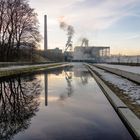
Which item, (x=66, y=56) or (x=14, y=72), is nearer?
(x=14, y=72)

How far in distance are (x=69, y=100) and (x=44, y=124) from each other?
4.93 metres

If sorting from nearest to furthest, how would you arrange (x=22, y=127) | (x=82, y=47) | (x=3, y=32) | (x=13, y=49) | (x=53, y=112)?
(x=22, y=127), (x=53, y=112), (x=3, y=32), (x=13, y=49), (x=82, y=47)

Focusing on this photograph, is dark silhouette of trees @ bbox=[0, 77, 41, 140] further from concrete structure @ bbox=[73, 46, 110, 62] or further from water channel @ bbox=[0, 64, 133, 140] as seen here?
concrete structure @ bbox=[73, 46, 110, 62]

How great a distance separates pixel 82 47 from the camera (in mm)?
165875

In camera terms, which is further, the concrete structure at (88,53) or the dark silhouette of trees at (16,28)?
the concrete structure at (88,53)

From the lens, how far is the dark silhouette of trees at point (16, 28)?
200 ft

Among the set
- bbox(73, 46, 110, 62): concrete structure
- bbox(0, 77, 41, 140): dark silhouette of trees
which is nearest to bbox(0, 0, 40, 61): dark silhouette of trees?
bbox(0, 77, 41, 140): dark silhouette of trees

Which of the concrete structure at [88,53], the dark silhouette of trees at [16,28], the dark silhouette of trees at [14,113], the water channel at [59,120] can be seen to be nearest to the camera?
the water channel at [59,120]

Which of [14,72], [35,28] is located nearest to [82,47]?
[35,28]

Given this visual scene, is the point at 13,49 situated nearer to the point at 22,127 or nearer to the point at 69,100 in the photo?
the point at 69,100

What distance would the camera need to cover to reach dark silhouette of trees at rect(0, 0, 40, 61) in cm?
6106

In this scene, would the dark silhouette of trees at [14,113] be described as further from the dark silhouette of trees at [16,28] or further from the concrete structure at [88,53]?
the concrete structure at [88,53]

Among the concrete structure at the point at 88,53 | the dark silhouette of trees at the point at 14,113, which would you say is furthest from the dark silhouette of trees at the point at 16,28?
the concrete structure at the point at 88,53

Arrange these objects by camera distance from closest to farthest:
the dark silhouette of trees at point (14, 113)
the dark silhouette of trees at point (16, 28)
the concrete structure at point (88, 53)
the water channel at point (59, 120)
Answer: the water channel at point (59, 120) → the dark silhouette of trees at point (14, 113) → the dark silhouette of trees at point (16, 28) → the concrete structure at point (88, 53)
